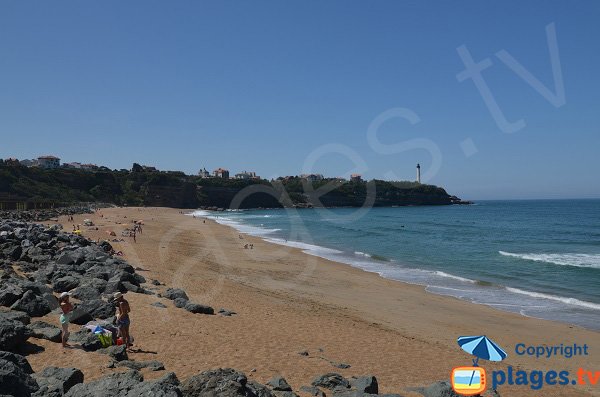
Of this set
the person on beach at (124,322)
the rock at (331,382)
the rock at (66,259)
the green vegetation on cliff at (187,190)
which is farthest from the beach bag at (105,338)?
the green vegetation on cliff at (187,190)

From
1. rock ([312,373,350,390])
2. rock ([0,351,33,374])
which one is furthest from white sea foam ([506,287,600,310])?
rock ([0,351,33,374])

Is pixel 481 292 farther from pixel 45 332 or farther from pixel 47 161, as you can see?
pixel 47 161

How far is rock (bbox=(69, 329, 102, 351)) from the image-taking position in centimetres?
850

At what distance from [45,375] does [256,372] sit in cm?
371

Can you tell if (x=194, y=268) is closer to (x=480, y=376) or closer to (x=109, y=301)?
(x=109, y=301)

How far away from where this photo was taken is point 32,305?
1015cm

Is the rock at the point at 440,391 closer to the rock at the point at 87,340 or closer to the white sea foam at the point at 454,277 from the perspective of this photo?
the rock at the point at 87,340

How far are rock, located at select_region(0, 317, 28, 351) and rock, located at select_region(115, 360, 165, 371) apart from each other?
1.82m

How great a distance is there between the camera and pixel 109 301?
1126cm

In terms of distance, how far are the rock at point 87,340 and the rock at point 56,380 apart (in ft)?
7.45

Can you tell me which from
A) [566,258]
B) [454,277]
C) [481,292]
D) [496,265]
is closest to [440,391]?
[481,292]

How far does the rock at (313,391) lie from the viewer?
738cm

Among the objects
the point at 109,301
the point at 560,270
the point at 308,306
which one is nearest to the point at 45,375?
the point at 109,301

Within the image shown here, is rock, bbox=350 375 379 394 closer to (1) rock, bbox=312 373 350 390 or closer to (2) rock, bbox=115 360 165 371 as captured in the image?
(1) rock, bbox=312 373 350 390
